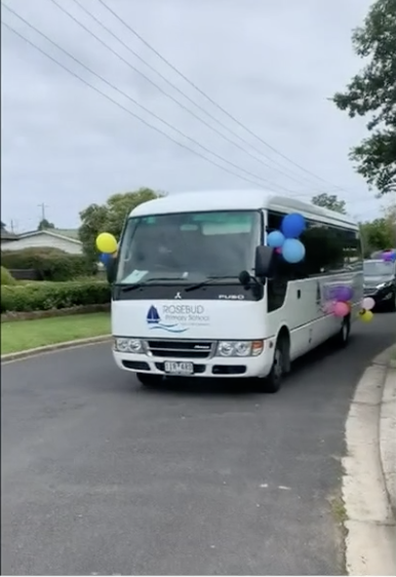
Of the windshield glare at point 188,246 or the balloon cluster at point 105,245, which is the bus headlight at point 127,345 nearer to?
the windshield glare at point 188,246

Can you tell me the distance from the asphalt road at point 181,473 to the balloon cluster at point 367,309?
5 centimetres

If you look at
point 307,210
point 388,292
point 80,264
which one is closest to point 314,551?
point 388,292

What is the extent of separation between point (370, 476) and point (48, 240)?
6.14ft

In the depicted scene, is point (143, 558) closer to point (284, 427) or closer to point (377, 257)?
point (284, 427)

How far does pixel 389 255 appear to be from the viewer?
144 centimetres

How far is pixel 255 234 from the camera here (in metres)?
1.28

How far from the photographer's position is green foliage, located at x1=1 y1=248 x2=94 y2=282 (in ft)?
2.60

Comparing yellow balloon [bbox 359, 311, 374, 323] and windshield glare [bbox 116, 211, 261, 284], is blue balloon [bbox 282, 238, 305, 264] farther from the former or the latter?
yellow balloon [bbox 359, 311, 374, 323]

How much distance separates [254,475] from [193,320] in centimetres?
62

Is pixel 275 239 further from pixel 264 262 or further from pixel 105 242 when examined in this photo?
pixel 105 242

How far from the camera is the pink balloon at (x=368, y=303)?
1.69 meters

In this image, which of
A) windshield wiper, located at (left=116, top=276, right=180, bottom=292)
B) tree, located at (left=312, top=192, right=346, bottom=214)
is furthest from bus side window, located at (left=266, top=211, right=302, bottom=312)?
windshield wiper, located at (left=116, top=276, right=180, bottom=292)

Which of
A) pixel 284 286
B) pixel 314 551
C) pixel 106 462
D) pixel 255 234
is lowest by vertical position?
pixel 314 551

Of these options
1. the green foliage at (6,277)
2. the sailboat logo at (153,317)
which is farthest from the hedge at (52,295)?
the sailboat logo at (153,317)
